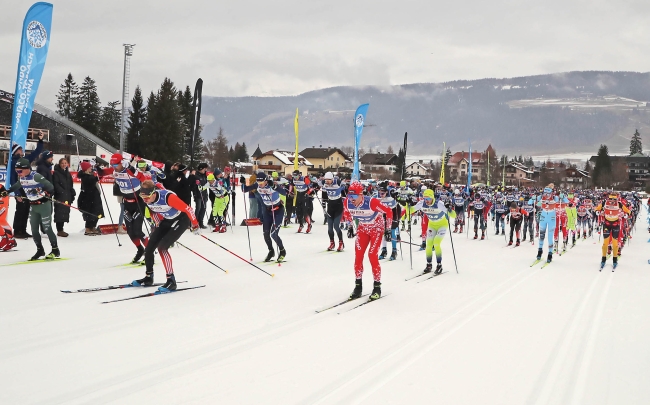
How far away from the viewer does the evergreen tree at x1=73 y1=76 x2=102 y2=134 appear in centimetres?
5994

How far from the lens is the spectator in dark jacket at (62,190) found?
13406mm

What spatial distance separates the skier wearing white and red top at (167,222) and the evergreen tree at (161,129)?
4635cm

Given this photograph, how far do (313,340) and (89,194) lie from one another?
10750 mm

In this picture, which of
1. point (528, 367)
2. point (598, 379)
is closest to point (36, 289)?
point (528, 367)

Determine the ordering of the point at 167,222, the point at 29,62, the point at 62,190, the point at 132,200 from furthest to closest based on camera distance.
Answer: the point at 29,62 < the point at 62,190 < the point at 132,200 < the point at 167,222

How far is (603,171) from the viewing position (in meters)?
113

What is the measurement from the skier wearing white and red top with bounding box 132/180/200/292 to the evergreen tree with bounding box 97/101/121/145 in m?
56.6

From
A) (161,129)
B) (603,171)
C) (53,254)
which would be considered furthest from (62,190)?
(603,171)

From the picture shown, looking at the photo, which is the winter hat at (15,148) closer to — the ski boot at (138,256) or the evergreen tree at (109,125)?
the ski boot at (138,256)

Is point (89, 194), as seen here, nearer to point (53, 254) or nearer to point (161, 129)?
point (53, 254)

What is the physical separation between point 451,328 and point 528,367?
145 cm

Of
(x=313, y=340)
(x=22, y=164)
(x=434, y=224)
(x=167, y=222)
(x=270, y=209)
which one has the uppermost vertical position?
(x=22, y=164)

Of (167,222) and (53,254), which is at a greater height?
(167,222)

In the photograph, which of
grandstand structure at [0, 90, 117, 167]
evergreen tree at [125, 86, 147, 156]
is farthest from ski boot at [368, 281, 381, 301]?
evergreen tree at [125, 86, 147, 156]
